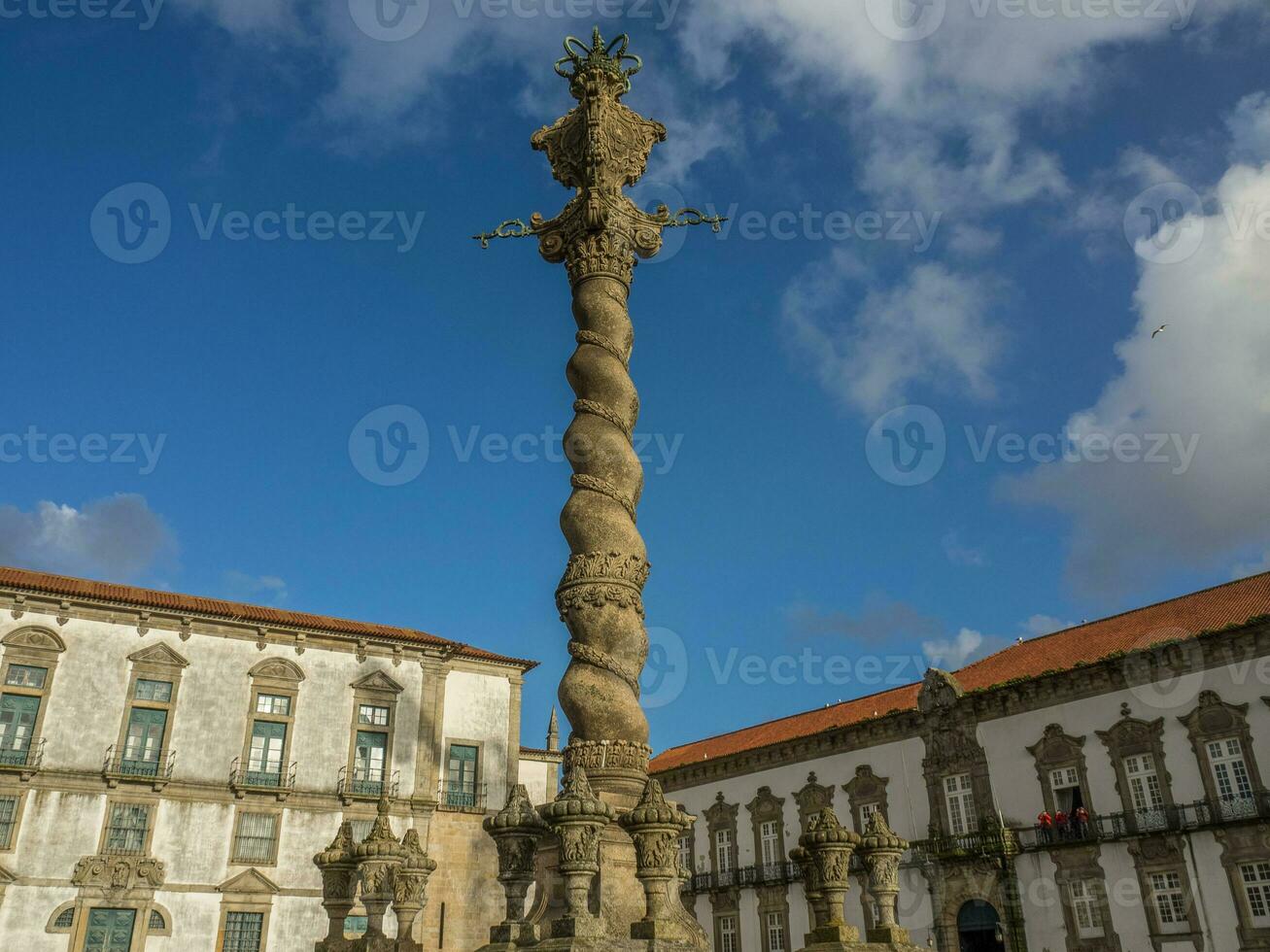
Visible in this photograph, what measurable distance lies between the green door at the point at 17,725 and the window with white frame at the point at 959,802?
82.8 feet

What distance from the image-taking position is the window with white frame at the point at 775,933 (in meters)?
33.3

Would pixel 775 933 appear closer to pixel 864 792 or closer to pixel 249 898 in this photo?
pixel 864 792

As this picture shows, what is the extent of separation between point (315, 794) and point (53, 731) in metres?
6.62

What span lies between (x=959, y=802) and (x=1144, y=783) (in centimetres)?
569

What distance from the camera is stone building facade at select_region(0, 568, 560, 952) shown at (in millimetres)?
24031

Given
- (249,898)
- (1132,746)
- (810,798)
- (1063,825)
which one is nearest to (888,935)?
(1132,746)

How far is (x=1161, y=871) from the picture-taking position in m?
24.9

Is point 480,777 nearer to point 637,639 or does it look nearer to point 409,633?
point 409,633

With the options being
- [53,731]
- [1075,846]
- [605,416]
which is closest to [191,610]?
[53,731]

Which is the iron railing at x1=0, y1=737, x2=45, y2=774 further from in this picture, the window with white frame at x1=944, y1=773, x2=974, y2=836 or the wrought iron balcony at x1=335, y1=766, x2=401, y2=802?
the window with white frame at x1=944, y1=773, x2=974, y2=836

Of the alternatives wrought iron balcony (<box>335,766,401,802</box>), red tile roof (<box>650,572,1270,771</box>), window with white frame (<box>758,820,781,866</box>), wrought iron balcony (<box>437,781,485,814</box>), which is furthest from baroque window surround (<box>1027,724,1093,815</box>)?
wrought iron balcony (<box>335,766,401,802</box>)

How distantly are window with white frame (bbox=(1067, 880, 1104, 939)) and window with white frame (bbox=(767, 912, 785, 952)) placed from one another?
10.4m

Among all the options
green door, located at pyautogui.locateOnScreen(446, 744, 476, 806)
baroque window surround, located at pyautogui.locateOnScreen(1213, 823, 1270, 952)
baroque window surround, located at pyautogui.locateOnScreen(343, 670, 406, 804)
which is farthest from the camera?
green door, located at pyautogui.locateOnScreen(446, 744, 476, 806)

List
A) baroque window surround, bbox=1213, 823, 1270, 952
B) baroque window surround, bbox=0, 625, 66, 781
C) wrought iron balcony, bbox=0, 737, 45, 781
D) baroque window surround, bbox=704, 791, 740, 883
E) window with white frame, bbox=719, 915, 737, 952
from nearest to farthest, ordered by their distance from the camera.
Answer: baroque window surround, bbox=1213, 823, 1270, 952 → wrought iron balcony, bbox=0, 737, 45, 781 → baroque window surround, bbox=0, 625, 66, 781 → window with white frame, bbox=719, 915, 737, 952 → baroque window surround, bbox=704, 791, 740, 883
